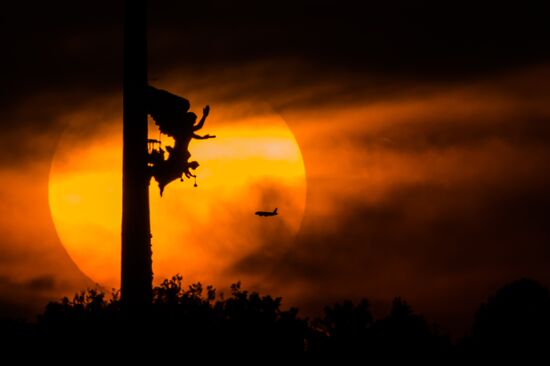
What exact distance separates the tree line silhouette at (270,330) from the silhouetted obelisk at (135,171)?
2.21ft

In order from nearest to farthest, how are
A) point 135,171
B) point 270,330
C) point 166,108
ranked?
point 135,171
point 166,108
point 270,330

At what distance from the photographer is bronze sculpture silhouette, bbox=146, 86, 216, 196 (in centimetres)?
2895

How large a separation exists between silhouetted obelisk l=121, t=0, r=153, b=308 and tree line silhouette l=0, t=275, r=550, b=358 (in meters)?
0.67

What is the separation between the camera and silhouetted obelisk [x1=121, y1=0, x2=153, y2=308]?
92.0ft

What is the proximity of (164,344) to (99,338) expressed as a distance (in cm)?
239

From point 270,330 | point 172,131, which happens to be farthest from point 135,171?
point 270,330

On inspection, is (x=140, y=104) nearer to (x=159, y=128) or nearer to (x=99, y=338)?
(x=159, y=128)

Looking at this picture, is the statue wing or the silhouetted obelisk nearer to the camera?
the silhouetted obelisk

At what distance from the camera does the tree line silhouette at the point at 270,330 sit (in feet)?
111

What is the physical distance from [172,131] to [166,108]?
66cm

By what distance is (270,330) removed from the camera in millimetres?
52094

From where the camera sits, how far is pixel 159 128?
97.1ft

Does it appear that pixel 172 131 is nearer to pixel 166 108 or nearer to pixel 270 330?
pixel 166 108

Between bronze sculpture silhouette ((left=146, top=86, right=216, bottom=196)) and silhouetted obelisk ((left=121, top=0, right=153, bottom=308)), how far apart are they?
31 cm
